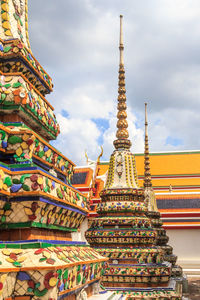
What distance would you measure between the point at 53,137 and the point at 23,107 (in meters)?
1.29

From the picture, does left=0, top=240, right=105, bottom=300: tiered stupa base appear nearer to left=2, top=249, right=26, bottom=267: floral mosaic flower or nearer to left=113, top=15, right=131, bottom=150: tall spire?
left=2, top=249, right=26, bottom=267: floral mosaic flower

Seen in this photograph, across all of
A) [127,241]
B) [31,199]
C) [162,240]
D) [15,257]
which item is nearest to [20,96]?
[31,199]

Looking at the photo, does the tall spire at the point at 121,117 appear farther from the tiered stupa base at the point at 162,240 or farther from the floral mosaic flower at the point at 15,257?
the floral mosaic flower at the point at 15,257

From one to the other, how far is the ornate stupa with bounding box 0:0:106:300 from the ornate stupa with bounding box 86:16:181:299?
13.7 feet

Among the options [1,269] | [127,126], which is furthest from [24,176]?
[127,126]

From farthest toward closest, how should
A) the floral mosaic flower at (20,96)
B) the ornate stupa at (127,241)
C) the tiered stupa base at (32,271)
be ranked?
the ornate stupa at (127,241) → the floral mosaic flower at (20,96) → the tiered stupa base at (32,271)

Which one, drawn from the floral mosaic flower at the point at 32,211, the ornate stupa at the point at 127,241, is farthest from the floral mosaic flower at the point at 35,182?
the ornate stupa at the point at 127,241

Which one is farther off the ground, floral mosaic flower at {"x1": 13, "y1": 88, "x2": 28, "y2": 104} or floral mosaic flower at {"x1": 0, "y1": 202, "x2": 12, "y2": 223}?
floral mosaic flower at {"x1": 13, "y1": 88, "x2": 28, "y2": 104}

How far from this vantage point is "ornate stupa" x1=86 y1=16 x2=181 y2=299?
31.6 feet

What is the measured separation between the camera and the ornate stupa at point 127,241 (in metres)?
9.64

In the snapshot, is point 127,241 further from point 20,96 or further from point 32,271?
point 32,271

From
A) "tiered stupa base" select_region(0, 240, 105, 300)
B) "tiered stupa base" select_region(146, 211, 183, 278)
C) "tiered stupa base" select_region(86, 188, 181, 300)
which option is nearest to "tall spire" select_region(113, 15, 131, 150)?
"tiered stupa base" select_region(86, 188, 181, 300)

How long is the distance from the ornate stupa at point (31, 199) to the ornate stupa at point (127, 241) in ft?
13.7

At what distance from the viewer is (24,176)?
3838 mm
